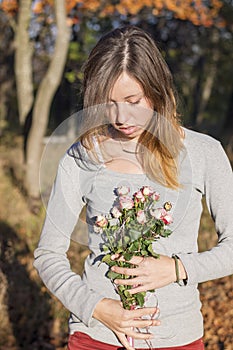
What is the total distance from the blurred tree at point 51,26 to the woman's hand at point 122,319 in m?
6.55

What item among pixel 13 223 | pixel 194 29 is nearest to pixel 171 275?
pixel 13 223

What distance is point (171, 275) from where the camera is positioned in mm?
1684

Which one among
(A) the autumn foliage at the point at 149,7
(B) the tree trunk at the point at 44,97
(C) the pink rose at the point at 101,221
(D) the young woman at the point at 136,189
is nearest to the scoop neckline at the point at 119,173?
(D) the young woman at the point at 136,189

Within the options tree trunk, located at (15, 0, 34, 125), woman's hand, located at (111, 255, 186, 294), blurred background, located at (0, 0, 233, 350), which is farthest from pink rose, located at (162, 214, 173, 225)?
tree trunk, located at (15, 0, 34, 125)

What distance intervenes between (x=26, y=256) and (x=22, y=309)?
1.41 metres

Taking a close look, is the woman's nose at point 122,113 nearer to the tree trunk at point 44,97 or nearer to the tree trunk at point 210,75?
the tree trunk at point 44,97

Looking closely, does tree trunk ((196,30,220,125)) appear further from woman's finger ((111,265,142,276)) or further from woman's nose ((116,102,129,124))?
woman's finger ((111,265,142,276))

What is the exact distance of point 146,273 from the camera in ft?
5.35

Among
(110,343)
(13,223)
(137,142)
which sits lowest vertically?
(13,223)

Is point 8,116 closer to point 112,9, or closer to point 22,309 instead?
point 112,9

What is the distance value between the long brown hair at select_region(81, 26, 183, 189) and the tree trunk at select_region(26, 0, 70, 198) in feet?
20.6

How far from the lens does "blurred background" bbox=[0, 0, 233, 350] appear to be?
4.76m

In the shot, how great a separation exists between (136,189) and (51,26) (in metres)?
11.9

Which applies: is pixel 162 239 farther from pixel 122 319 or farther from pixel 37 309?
pixel 37 309
